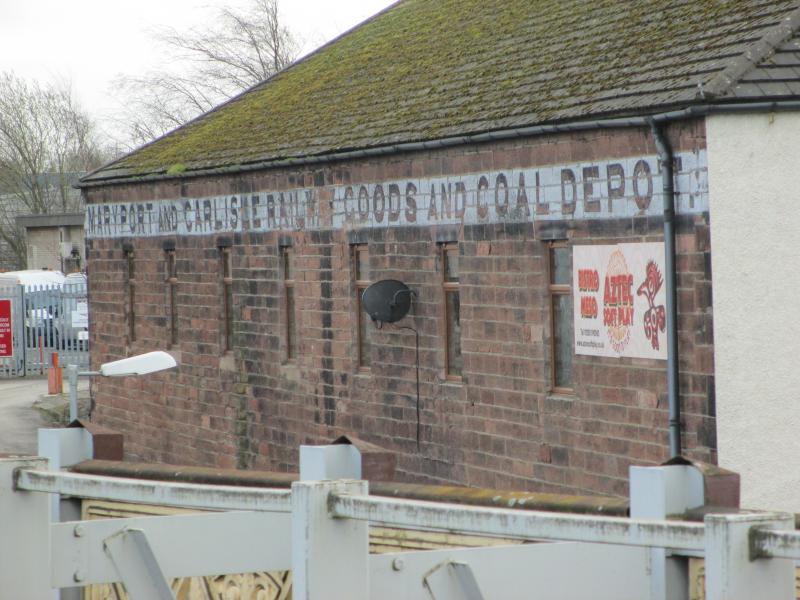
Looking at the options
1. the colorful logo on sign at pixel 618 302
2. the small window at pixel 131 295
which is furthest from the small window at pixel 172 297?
the colorful logo on sign at pixel 618 302

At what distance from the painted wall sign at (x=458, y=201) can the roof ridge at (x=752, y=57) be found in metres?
0.49

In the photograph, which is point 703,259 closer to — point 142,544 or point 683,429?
point 683,429

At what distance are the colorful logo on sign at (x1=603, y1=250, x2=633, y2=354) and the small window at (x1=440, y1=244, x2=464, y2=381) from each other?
2.85 metres

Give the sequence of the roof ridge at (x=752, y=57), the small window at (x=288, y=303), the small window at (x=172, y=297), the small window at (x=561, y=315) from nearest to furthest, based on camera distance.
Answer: the roof ridge at (x=752, y=57)
the small window at (x=561, y=315)
the small window at (x=288, y=303)
the small window at (x=172, y=297)

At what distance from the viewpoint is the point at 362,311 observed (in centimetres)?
1792

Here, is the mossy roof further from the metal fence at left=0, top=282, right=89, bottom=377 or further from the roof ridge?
the metal fence at left=0, top=282, right=89, bottom=377

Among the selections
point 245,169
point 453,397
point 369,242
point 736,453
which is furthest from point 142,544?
point 245,169

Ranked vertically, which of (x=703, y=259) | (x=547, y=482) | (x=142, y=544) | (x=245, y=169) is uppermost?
(x=245, y=169)

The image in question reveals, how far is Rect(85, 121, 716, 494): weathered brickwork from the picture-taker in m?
13.0

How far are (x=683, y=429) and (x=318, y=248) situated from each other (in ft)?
23.9

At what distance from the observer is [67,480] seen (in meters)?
4.72

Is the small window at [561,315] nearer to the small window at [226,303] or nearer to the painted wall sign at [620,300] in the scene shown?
the painted wall sign at [620,300]

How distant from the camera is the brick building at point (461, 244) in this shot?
12.6 metres

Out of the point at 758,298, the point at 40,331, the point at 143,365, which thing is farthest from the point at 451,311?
the point at 40,331
